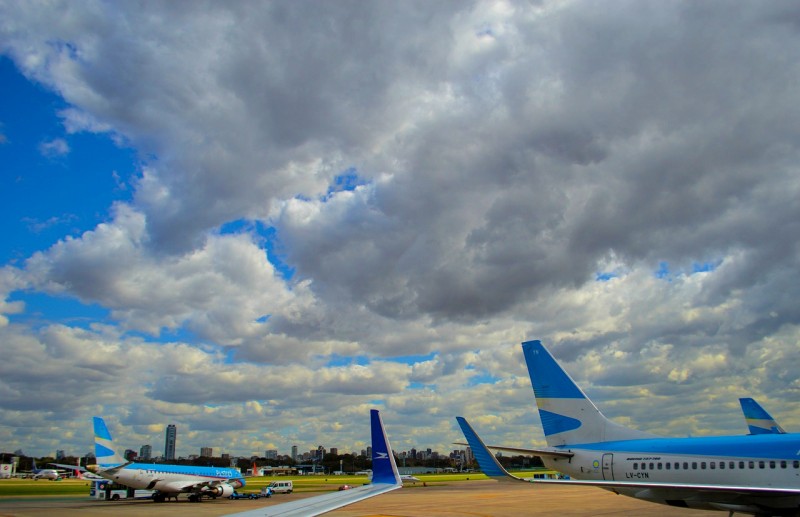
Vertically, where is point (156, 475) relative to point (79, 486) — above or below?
above

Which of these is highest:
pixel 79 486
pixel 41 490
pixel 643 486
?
pixel 643 486

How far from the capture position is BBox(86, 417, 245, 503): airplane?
189 ft

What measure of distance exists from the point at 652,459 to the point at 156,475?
50976 mm

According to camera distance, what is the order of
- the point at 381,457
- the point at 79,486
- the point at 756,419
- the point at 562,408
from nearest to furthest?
the point at 381,457 → the point at 562,408 → the point at 756,419 → the point at 79,486

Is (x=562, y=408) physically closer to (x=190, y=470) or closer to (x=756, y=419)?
(x=756, y=419)

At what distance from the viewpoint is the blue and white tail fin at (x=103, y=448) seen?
197 ft

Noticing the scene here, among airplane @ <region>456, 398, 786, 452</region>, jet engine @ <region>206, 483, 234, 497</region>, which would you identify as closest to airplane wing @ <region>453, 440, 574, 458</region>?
airplane @ <region>456, 398, 786, 452</region>

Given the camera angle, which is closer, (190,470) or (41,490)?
(190,470)

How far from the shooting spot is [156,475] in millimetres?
58812

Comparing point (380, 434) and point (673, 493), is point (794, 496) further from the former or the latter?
point (380, 434)

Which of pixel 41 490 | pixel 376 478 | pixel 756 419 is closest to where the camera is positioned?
pixel 376 478

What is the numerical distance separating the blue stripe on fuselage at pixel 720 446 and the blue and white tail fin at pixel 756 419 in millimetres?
31036

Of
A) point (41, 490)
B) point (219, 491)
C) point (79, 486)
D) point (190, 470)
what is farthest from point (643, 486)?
point (79, 486)

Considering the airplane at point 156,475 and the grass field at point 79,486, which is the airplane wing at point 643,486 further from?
the grass field at point 79,486
